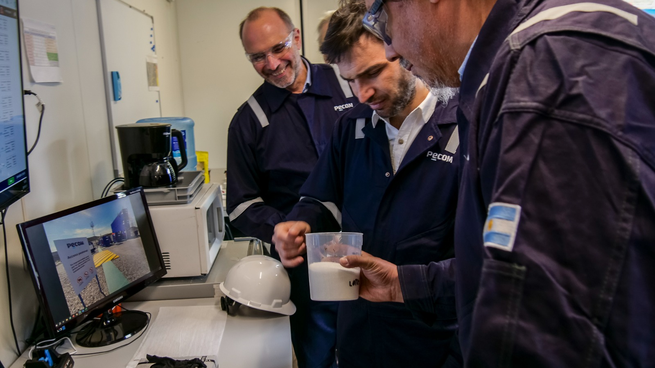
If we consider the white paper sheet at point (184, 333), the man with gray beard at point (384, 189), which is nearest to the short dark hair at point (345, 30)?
the man with gray beard at point (384, 189)

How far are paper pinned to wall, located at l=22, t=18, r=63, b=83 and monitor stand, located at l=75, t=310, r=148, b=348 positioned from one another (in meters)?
0.82

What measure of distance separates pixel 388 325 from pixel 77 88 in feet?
4.96

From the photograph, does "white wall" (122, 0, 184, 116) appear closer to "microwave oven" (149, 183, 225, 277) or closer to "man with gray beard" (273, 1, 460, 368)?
"microwave oven" (149, 183, 225, 277)

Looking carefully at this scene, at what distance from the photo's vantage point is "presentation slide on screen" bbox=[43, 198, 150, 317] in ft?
4.17

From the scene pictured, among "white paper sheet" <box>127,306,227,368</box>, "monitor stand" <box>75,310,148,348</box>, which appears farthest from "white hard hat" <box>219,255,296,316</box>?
"monitor stand" <box>75,310,148,348</box>

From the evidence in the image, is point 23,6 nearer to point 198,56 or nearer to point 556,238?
point 556,238

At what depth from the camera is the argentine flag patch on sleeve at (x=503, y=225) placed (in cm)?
42

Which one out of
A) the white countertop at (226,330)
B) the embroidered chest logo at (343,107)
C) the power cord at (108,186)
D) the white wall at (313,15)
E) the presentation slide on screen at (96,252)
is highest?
the white wall at (313,15)

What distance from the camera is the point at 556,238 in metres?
0.41

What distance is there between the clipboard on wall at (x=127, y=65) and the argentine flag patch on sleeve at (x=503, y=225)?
80.0 inches

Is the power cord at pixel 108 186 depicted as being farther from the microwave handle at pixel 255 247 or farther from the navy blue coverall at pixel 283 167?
the microwave handle at pixel 255 247

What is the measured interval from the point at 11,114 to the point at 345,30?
97 cm

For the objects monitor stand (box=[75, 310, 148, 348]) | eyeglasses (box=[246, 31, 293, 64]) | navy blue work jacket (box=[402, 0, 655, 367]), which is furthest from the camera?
eyeglasses (box=[246, 31, 293, 64])

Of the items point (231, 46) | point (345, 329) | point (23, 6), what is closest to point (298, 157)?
point (345, 329)
